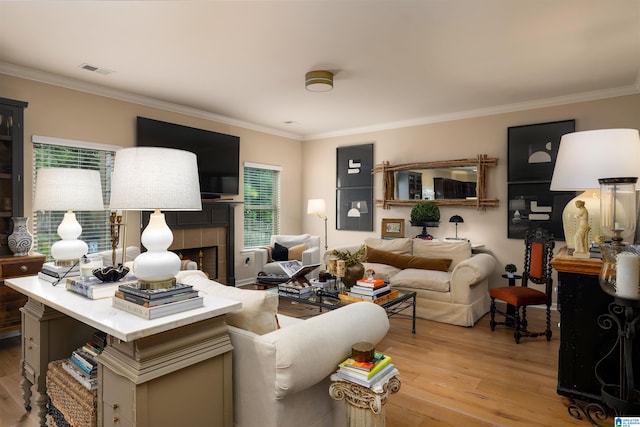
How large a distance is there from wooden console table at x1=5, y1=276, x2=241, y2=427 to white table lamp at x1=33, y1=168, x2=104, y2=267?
516mm

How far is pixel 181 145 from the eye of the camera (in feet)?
16.3

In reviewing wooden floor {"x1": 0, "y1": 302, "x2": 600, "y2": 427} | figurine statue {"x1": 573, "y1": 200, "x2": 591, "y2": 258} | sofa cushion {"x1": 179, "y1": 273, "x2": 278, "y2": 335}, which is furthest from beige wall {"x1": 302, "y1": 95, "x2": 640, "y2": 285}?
sofa cushion {"x1": 179, "y1": 273, "x2": 278, "y2": 335}

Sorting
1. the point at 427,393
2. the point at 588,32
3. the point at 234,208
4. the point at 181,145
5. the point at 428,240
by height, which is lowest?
the point at 427,393

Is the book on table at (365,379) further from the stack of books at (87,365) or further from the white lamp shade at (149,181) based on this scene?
the stack of books at (87,365)

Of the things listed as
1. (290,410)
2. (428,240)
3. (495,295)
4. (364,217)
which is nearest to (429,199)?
(428,240)

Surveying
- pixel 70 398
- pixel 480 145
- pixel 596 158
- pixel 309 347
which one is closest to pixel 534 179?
pixel 480 145

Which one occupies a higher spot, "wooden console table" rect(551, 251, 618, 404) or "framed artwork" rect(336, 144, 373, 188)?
"framed artwork" rect(336, 144, 373, 188)

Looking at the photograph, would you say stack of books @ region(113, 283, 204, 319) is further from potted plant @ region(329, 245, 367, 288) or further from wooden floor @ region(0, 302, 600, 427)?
potted plant @ region(329, 245, 367, 288)

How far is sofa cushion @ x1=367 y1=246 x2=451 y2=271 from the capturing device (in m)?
4.59

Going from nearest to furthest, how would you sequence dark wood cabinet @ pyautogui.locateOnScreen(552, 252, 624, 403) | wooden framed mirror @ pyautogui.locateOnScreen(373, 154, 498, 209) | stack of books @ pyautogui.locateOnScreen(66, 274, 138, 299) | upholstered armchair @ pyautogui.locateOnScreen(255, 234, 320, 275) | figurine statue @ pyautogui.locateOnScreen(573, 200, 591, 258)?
stack of books @ pyautogui.locateOnScreen(66, 274, 138, 299)
dark wood cabinet @ pyautogui.locateOnScreen(552, 252, 624, 403)
figurine statue @ pyautogui.locateOnScreen(573, 200, 591, 258)
wooden framed mirror @ pyautogui.locateOnScreen(373, 154, 498, 209)
upholstered armchair @ pyautogui.locateOnScreen(255, 234, 320, 275)

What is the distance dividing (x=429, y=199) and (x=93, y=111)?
14.9 feet

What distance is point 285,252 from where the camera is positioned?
570 centimetres

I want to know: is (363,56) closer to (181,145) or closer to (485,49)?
(485,49)

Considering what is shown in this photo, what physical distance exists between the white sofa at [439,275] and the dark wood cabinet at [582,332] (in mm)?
1611
